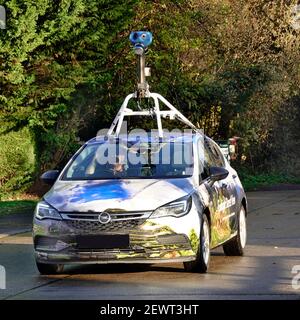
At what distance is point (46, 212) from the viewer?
10.8 m

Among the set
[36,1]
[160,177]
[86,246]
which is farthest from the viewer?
[36,1]

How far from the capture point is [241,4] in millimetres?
27203

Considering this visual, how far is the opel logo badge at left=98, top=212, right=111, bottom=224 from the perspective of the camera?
10422 mm

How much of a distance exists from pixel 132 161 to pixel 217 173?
107cm

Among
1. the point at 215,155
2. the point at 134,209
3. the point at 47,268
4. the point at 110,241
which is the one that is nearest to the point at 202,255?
the point at 134,209

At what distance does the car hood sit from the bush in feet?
29.3

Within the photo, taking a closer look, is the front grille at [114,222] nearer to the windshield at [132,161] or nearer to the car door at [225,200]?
the windshield at [132,161]

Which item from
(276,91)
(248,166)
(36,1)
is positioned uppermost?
(36,1)

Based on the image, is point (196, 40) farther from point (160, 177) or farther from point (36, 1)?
point (160, 177)

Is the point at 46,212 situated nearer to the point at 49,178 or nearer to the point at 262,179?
the point at 49,178

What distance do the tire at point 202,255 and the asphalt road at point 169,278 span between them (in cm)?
10

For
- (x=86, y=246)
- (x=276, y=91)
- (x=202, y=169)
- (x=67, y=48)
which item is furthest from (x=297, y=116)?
(x=86, y=246)

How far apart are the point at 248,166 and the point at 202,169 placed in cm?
1620

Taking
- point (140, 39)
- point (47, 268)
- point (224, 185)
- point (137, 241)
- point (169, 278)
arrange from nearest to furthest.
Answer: point (137, 241) < point (169, 278) < point (47, 268) < point (224, 185) < point (140, 39)
